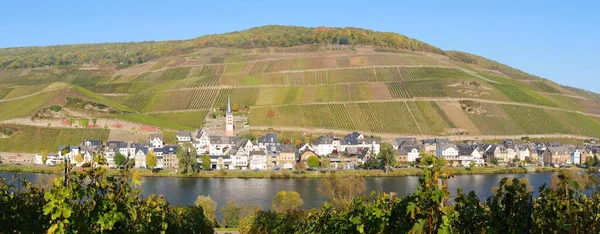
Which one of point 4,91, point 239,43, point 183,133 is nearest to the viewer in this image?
point 183,133

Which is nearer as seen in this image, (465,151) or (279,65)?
(465,151)

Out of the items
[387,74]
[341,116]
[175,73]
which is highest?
[175,73]

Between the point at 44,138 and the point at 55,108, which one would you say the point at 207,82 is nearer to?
the point at 55,108

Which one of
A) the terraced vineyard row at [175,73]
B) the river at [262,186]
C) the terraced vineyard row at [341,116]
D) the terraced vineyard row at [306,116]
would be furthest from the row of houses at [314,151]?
the terraced vineyard row at [175,73]

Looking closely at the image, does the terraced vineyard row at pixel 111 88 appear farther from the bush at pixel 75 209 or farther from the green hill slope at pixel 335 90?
the bush at pixel 75 209

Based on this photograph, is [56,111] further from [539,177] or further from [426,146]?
[539,177]

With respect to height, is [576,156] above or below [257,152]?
below

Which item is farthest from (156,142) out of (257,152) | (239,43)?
(239,43)
